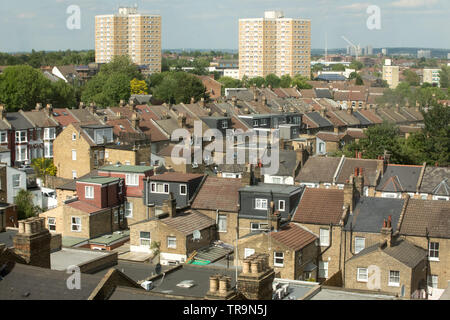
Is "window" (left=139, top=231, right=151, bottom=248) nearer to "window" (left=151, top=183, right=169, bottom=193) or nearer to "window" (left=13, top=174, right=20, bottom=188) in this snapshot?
"window" (left=151, top=183, right=169, bottom=193)

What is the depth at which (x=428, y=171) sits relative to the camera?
154 feet

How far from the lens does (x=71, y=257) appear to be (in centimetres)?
2595

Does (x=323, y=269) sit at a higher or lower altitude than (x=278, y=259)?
lower

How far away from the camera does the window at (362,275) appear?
102ft

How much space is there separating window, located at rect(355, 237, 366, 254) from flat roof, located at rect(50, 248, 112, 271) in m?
13.8

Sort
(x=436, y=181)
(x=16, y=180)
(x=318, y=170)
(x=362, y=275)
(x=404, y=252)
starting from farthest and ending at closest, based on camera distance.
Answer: (x=318, y=170) < (x=16, y=180) < (x=436, y=181) < (x=404, y=252) < (x=362, y=275)

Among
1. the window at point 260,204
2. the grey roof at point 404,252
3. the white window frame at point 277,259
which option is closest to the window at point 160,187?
the window at point 260,204

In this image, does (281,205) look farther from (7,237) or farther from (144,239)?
(7,237)

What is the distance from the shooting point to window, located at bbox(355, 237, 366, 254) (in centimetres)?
→ 3394

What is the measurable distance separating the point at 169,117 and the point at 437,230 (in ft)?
149

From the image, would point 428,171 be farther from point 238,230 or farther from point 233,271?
point 233,271

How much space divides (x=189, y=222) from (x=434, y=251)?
1291 cm

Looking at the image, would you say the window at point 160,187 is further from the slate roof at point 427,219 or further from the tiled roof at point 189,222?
the slate roof at point 427,219

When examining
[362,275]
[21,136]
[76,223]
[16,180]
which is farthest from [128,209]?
[21,136]
